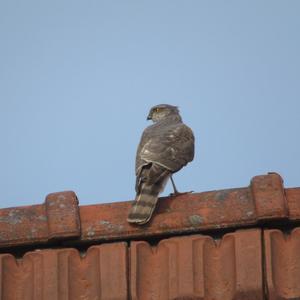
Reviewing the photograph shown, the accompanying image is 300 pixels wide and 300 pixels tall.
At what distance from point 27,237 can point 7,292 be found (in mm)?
430

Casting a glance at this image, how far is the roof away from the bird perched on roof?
10 cm

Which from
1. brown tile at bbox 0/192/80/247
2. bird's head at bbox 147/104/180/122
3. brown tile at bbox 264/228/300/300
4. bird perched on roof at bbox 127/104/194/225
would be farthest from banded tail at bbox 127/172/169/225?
bird's head at bbox 147/104/180/122

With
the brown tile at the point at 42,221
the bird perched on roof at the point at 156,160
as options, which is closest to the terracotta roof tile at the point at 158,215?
the brown tile at the point at 42,221

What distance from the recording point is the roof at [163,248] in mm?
5754

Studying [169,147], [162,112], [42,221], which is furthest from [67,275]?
[162,112]

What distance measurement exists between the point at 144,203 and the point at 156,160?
1292 millimetres

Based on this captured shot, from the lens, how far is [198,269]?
229 inches

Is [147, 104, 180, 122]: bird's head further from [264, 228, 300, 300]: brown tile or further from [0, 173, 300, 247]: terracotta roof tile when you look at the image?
[264, 228, 300, 300]: brown tile

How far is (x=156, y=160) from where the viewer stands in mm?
7816

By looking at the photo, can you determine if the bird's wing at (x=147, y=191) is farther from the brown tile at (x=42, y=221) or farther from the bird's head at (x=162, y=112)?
the bird's head at (x=162, y=112)

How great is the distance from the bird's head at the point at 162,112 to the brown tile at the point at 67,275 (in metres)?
5.31

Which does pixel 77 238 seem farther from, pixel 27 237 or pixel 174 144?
pixel 174 144

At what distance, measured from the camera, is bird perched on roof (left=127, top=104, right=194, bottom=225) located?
6.51 metres

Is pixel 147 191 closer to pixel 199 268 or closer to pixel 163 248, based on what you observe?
pixel 163 248
